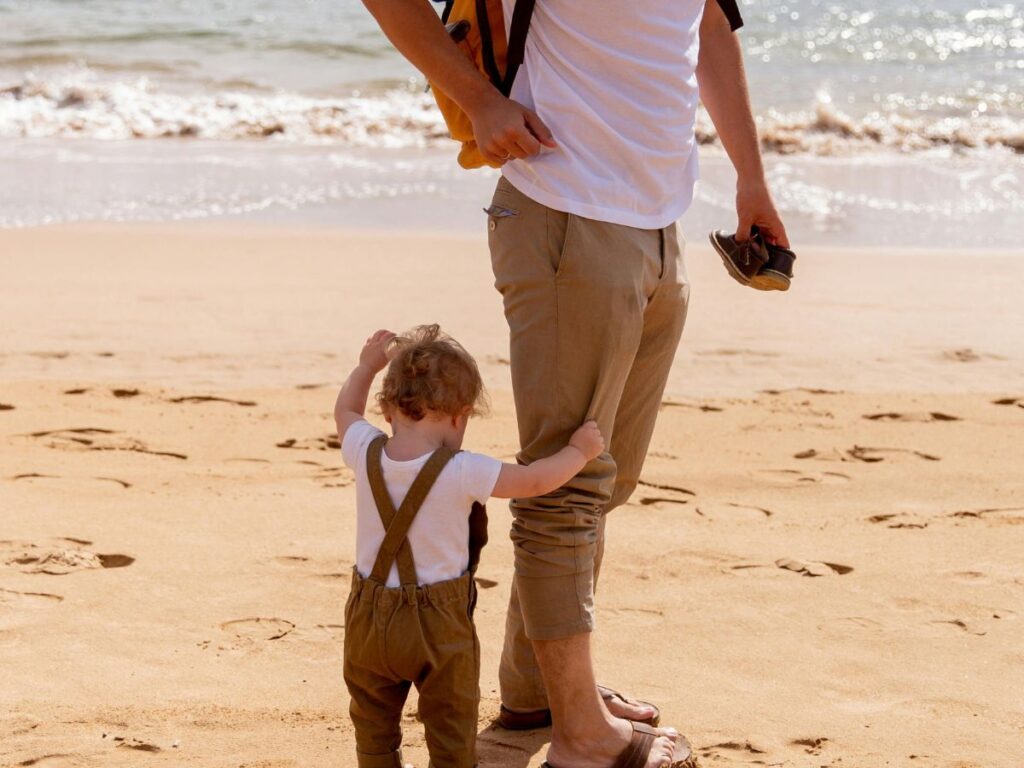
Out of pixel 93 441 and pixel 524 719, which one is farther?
pixel 93 441

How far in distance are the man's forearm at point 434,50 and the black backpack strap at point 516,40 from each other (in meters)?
0.07

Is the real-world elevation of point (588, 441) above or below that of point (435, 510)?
above

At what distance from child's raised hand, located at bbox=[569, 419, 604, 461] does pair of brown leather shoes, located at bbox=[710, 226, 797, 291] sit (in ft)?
1.86

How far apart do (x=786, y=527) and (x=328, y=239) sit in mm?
4923

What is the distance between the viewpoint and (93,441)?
4.64 m

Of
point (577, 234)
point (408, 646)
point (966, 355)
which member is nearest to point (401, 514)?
point (408, 646)

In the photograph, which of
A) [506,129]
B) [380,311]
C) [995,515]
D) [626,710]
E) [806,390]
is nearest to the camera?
[506,129]

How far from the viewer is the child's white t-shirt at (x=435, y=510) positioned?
231 cm

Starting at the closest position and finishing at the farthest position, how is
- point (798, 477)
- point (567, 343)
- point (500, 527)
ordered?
point (567, 343)
point (500, 527)
point (798, 477)

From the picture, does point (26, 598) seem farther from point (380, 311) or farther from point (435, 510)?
point (380, 311)

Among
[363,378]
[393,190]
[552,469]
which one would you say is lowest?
[552,469]

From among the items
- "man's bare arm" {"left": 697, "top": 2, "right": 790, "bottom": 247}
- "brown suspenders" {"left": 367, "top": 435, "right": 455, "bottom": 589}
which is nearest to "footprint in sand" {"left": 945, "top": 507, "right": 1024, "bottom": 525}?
"man's bare arm" {"left": 697, "top": 2, "right": 790, "bottom": 247}

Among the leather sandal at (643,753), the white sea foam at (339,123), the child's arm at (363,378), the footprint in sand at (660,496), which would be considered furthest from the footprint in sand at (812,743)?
the white sea foam at (339,123)

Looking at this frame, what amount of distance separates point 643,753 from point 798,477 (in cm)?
213
